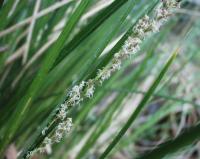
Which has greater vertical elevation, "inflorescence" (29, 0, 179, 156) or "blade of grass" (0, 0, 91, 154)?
"blade of grass" (0, 0, 91, 154)

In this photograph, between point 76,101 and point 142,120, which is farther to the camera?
point 142,120

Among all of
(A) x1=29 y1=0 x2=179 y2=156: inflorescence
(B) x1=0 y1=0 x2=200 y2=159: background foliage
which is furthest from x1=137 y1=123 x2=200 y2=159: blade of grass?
(A) x1=29 y1=0 x2=179 y2=156: inflorescence

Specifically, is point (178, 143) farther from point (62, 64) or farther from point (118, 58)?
point (62, 64)

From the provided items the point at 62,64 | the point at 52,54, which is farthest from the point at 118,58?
the point at 62,64

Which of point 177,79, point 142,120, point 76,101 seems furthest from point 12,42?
point 177,79

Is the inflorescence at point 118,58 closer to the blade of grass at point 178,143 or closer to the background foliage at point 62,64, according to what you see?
the background foliage at point 62,64

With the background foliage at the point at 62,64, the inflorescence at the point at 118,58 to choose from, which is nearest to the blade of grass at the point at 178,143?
the background foliage at the point at 62,64

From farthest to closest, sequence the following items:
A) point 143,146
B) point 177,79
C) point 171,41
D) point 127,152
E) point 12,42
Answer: point 171,41 < point 177,79 < point 143,146 < point 127,152 < point 12,42

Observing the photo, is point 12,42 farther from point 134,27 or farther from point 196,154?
point 196,154

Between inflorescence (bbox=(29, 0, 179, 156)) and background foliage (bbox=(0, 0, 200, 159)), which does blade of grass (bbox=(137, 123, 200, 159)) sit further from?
inflorescence (bbox=(29, 0, 179, 156))
